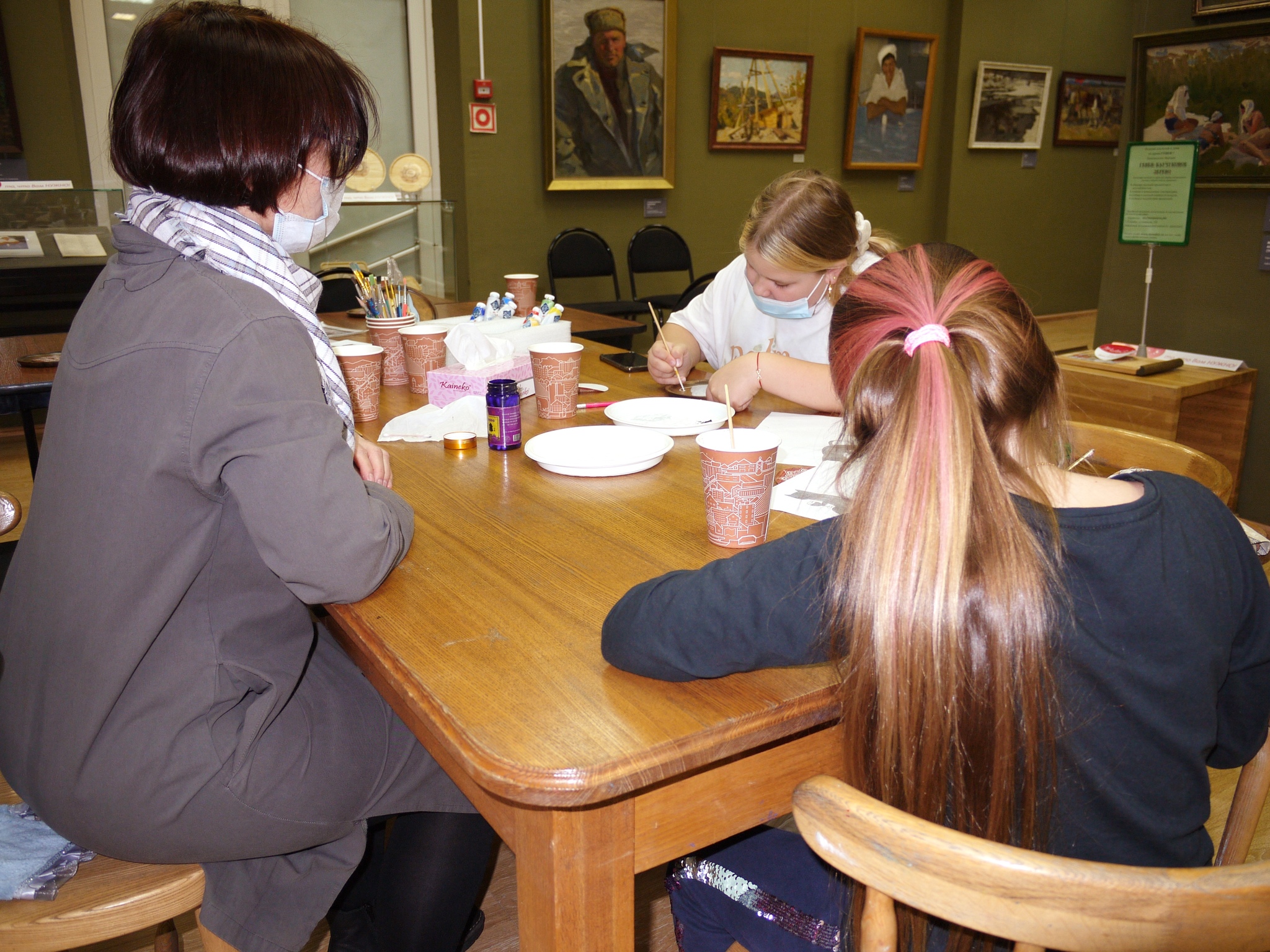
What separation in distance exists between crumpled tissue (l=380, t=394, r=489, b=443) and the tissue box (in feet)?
0.13

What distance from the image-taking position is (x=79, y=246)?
3.37m

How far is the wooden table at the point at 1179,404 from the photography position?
2.89 meters

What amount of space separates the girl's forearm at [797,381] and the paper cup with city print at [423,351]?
0.64 metres

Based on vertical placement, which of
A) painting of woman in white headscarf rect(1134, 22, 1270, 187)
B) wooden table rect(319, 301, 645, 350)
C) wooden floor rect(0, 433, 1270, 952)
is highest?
painting of woman in white headscarf rect(1134, 22, 1270, 187)

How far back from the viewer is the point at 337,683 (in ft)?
3.63

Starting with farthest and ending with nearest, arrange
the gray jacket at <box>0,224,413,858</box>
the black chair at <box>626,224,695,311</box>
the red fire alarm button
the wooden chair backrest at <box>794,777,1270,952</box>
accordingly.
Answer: the black chair at <box>626,224,695,311</box>, the red fire alarm button, the gray jacket at <box>0,224,413,858</box>, the wooden chair backrest at <box>794,777,1270,952</box>

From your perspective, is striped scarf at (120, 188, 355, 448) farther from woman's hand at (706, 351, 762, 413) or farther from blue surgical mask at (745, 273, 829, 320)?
blue surgical mask at (745, 273, 829, 320)

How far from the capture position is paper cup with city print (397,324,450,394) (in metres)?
1.90

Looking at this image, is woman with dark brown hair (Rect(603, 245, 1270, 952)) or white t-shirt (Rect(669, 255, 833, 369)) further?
white t-shirt (Rect(669, 255, 833, 369))

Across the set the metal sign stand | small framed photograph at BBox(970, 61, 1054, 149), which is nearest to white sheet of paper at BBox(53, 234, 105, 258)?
the metal sign stand

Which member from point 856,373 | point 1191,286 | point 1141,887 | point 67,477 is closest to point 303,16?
point 1191,286

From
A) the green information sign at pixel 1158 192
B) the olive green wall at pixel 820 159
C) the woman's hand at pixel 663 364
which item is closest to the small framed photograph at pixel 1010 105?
the olive green wall at pixel 820 159

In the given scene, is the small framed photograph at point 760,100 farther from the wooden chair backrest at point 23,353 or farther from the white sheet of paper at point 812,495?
the white sheet of paper at point 812,495

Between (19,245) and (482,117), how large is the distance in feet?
8.16
